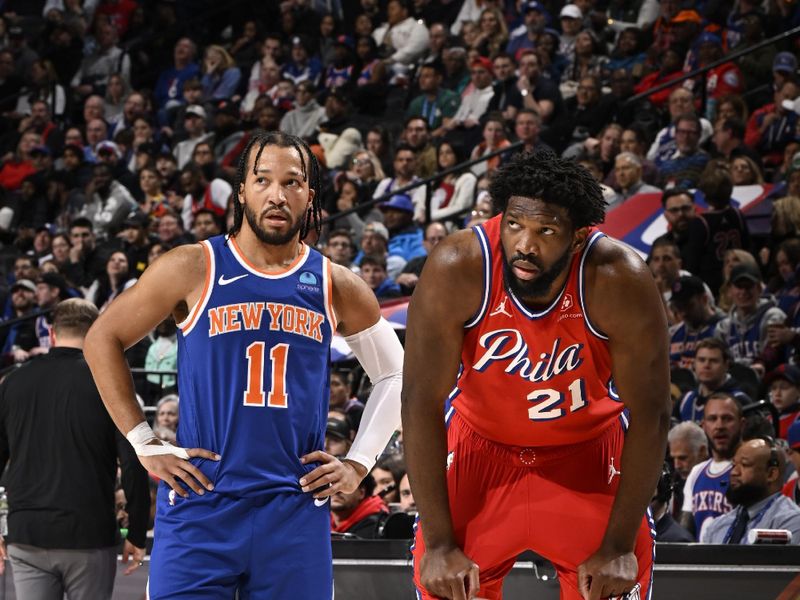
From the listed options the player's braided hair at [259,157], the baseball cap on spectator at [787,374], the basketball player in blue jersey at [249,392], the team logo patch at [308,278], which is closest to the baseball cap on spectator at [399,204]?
the baseball cap on spectator at [787,374]

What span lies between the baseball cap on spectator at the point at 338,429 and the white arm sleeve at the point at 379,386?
2.55m

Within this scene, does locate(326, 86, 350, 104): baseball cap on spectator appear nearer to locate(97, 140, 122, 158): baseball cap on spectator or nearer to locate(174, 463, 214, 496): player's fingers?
locate(97, 140, 122, 158): baseball cap on spectator

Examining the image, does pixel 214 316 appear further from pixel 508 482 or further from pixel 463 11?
pixel 463 11

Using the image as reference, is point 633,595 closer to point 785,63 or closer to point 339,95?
point 785,63

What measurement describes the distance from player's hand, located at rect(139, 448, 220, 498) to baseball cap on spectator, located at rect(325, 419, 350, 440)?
295cm

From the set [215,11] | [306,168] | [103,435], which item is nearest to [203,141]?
[215,11]

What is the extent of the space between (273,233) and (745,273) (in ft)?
15.3

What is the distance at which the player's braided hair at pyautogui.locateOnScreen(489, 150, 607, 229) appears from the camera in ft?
10.6

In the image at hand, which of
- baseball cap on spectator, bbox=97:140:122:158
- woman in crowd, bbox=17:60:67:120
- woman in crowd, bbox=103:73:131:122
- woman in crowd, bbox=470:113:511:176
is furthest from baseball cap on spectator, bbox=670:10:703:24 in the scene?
woman in crowd, bbox=17:60:67:120

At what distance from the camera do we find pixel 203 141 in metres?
12.8

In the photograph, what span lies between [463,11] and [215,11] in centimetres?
422

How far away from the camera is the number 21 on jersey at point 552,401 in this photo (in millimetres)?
3369

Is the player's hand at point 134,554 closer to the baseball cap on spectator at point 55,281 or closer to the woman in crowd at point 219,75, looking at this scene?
the baseball cap on spectator at point 55,281

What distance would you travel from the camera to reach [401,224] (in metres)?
10.6
